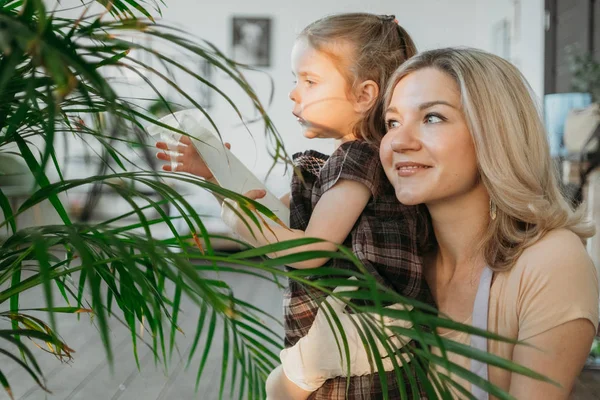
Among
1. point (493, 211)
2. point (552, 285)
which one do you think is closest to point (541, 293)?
point (552, 285)

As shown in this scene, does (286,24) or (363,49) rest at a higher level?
(286,24)

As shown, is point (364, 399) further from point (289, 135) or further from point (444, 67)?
point (289, 135)

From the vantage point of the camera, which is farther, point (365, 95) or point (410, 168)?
point (365, 95)

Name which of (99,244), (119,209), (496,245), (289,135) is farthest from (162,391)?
(289,135)

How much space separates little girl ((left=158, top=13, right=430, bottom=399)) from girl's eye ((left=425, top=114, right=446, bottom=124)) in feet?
0.61

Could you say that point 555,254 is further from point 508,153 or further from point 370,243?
point 370,243

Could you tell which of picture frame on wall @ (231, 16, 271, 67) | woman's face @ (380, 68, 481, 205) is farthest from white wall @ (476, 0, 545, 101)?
woman's face @ (380, 68, 481, 205)

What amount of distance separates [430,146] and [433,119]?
6 cm

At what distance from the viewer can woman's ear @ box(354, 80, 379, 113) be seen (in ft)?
5.20

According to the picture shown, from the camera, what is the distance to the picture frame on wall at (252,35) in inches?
383

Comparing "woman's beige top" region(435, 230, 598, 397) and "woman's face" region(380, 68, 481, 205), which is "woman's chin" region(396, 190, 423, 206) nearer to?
"woman's face" region(380, 68, 481, 205)

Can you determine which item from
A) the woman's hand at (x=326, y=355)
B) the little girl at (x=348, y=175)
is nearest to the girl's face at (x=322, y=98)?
the little girl at (x=348, y=175)

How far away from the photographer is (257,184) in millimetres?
1463

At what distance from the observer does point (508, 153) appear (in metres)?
1.31
